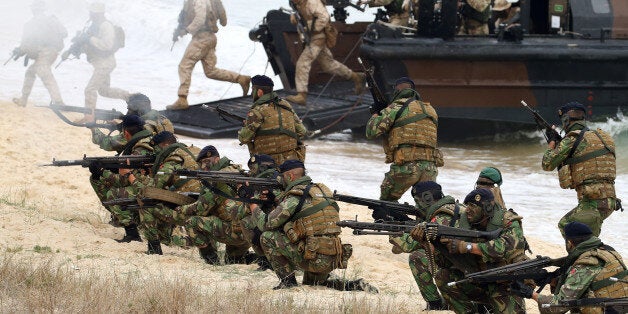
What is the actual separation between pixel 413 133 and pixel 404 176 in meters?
0.38

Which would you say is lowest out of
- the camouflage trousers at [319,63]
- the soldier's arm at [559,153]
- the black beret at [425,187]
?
the black beret at [425,187]

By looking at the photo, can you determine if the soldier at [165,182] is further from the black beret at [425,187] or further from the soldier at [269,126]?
the black beret at [425,187]

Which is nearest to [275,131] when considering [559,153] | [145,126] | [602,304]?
[145,126]

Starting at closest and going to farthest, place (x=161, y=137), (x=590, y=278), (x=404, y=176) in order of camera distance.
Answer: (x=590, y=278) → (x=161, y=137) → (x=404, y=176)

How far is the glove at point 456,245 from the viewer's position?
883 centimetres

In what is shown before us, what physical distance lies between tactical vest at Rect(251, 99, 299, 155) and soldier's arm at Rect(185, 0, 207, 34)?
17.6 ft

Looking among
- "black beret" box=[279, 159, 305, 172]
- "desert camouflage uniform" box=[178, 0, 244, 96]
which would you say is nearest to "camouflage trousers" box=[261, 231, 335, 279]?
"black beret" box=[279, 159, 305, 172]

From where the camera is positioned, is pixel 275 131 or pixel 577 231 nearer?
pixel 577 231

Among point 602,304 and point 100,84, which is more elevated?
point 100,84

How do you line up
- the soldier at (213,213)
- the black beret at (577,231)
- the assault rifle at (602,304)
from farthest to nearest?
1. the soldier at (213,213)
2. the black beret at (577,231)
3. the assault rifle at (602,304)

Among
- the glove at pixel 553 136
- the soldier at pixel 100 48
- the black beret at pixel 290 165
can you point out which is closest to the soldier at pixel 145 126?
the black beret at pixel 290 165

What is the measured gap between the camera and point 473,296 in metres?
9.12

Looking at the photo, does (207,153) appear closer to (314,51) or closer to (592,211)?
(592,211)

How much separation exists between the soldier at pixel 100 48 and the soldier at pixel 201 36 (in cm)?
91
